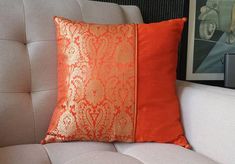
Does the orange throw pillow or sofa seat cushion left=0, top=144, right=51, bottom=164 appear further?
the orange throw pillow

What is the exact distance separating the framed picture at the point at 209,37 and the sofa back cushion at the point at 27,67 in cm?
73

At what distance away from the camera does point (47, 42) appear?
1.04 metres

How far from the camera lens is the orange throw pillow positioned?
892mm

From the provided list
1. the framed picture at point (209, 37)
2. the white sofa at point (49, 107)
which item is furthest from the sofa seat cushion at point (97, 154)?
the framed picture at point (209, 37)

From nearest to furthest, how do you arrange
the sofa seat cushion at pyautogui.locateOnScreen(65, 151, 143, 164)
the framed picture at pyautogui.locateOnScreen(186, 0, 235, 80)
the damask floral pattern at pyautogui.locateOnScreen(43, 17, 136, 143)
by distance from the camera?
the sofa seat cushion at pyautogui.locateOnScreen(65, 151, 143, 164), the damask floral pattern at pyautogui.locateOnScreen(43, 17, 136, 143), the framed picture at pyautogui.locateOnScreen(186, 0, 235, 80)

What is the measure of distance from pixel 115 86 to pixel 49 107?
29 centimetres

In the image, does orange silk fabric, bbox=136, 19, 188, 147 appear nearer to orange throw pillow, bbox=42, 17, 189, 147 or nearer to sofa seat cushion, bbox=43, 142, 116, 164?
orange throw pillow, bbox=42, 17, 189, 147

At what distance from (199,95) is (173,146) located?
0.70 feet

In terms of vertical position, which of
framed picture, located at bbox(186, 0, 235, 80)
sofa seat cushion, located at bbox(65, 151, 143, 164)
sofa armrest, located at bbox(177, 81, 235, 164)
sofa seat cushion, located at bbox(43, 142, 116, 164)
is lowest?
sofa seat cushion, located at bbox(43, 142, 116, 164)

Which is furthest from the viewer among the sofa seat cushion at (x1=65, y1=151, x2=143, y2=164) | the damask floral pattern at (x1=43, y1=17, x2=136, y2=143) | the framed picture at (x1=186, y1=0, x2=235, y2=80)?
the framed picture at (x1=186, y1=0, x2=235, y2=80)

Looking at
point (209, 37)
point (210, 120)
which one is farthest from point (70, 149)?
point (209, 37)

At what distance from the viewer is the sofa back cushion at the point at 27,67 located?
0.92m

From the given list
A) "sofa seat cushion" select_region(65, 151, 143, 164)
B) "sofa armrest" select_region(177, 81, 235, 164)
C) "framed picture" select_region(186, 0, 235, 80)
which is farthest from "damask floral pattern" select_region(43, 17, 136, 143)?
"framed picture" select_region(186, 0, 235, 80)

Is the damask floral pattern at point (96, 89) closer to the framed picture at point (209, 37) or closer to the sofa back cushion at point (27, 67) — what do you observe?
the sofa back cushion at point (27, 67)
